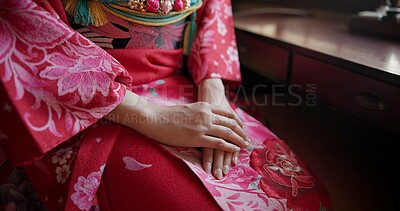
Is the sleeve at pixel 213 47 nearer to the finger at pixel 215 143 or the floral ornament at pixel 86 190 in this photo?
the finger at pixel 215 143

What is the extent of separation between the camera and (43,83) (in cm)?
53

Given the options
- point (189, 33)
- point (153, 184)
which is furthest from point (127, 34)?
point (153, 184)

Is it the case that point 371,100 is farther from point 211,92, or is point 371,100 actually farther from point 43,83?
point 43,83

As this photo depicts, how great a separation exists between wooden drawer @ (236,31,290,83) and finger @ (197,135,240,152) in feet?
1.35

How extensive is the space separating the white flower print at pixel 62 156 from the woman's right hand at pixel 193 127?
13cm

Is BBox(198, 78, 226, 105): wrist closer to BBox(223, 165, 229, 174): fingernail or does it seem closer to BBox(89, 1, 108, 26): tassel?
BBox(223, 165, 229, 174): fingernail

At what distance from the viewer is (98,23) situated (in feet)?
2.11

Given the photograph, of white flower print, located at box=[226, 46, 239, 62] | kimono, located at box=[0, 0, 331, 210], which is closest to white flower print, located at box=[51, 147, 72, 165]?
kimono, located at box=[0, 0, 331, 210]

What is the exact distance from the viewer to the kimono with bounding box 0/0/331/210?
0.52 m

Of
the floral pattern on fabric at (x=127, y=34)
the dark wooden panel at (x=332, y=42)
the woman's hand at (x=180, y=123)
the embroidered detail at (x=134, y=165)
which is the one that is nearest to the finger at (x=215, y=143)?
the woman's hand at (x=180, y=123)

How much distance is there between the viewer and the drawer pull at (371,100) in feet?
2.34

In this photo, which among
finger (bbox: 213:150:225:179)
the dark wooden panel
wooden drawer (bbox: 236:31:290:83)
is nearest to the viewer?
finger (bbox: 213:150:225:179)

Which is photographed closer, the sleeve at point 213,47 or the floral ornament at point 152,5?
the floral ornament at point 152,5

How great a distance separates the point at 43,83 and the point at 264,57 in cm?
70
